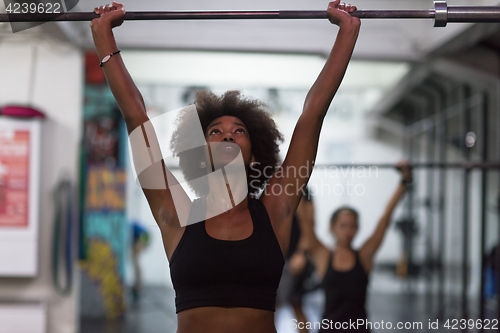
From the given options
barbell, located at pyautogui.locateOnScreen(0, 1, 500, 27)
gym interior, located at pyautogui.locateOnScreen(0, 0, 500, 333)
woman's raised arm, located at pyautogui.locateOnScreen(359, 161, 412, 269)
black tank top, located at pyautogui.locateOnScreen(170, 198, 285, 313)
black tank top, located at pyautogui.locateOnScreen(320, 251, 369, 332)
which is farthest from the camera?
gym interior, located at pyautogui.locateOnScreen(0, 0, 500, 333)

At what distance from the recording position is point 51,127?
297 cm

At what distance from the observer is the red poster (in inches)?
112

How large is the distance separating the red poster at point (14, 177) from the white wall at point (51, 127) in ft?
0.36

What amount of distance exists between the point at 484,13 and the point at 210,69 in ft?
9.02

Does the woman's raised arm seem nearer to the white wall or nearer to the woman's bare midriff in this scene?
the woman's bare midriff

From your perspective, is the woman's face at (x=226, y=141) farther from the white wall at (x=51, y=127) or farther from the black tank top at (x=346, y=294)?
the white wall at (x=51, y=127)

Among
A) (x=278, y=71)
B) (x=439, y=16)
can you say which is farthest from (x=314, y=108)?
(x=278, y=71)

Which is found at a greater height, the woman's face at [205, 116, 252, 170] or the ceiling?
the ceiling

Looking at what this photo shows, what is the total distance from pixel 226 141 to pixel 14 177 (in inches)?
Result: 91.5

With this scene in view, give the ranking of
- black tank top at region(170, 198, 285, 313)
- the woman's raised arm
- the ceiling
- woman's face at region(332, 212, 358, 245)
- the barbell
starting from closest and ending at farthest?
black tank top at region(170, 198, 285, 313)
the barbell
the woman's raised arm
woman's face at region(332, 212, 358, 245)
the ceiling

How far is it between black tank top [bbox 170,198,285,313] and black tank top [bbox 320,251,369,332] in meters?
1.02

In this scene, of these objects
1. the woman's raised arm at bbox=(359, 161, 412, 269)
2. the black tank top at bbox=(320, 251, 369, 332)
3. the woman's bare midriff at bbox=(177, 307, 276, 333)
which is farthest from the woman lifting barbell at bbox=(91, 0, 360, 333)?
the woman's raised arm at bbox=(359, 161, 412, 269)

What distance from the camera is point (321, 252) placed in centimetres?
223

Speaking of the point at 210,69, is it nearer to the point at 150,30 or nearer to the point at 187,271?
the point at 150,30
